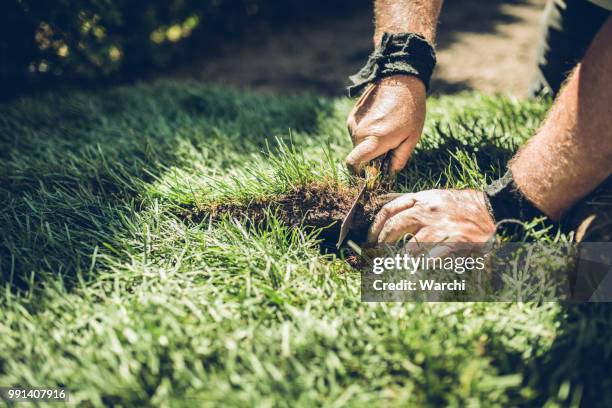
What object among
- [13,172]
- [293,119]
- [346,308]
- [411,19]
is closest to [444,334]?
[346,308]

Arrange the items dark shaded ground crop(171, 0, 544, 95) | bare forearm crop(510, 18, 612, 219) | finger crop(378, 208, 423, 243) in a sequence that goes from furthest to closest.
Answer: dark shaded ground crop(171, 0, 544, 95), finger crop(378, 208, 423, 243), bare forearm crop(510, 18, 612, 219)

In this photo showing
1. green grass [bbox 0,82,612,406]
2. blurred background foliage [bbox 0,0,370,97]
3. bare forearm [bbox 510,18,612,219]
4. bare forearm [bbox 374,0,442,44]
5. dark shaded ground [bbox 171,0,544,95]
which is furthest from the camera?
dark shaded ground [bbox 171,0,544,95]

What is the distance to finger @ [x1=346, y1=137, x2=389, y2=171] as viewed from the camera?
1841 mm

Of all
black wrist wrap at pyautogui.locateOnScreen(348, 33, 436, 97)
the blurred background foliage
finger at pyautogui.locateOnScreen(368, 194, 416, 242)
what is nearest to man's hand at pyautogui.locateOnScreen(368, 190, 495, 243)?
finger at pyautogui.locateOnScreen(368, 194, 416, 242)

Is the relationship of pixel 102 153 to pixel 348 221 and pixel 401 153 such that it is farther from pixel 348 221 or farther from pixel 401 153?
pixel 401 153

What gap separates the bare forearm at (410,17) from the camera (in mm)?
2014

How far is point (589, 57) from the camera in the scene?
162cm

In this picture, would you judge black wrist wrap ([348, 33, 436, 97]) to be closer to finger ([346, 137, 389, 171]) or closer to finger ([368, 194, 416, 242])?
finger ([346, 137, 389, 171])

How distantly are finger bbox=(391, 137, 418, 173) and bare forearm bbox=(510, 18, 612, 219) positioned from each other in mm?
403

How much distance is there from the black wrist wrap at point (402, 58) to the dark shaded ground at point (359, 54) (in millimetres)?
1728

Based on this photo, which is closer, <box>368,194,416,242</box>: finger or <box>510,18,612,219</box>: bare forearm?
<box>510,18,612,219</box>: bare forearm

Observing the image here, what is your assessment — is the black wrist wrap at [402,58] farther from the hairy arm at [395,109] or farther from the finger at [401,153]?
the finger at [401,153]

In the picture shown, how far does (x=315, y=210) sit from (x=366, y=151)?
317 millimetres

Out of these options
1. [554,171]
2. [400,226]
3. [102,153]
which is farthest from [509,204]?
[102,153]
